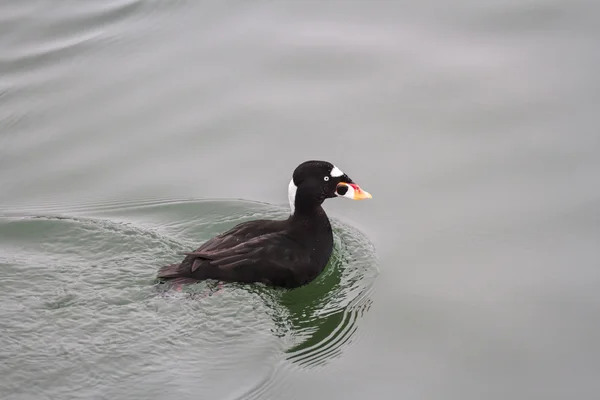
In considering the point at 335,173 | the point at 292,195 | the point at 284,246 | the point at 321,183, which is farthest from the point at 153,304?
the point at 335,173

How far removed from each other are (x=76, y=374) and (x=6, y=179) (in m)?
3.56

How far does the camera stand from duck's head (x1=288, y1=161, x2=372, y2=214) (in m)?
8.33

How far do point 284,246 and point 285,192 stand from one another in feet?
4.22

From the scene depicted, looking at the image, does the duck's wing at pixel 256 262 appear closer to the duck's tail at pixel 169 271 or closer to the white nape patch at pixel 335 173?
the duck's tail at pixel 169 271

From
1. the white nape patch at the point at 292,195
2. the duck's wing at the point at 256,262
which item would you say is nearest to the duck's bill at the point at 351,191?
the white nape patch at the point at 292,195

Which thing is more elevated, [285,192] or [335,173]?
[335,173]

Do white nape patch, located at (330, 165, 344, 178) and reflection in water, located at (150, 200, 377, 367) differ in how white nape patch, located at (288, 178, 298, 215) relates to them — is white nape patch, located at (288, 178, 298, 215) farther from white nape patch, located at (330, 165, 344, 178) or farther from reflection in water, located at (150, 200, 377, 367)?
reflection in water, located at (150, 200, 377, 367)

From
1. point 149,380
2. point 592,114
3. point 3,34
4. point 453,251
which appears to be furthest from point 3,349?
point 3,34

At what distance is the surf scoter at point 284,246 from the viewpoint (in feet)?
25.9

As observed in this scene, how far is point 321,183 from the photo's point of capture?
→ 27.4 feet

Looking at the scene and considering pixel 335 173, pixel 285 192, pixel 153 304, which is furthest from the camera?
pixel 285 192

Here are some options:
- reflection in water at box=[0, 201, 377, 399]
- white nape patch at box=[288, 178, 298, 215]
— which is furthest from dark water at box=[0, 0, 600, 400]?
white nape patch at box=[288, 178, 298, 215]

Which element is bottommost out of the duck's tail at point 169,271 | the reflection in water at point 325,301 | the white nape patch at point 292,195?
the reflection in water at point 325,301

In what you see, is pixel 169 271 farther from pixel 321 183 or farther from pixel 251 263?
pixel 321 183
